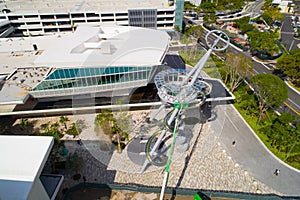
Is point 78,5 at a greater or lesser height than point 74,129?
greater

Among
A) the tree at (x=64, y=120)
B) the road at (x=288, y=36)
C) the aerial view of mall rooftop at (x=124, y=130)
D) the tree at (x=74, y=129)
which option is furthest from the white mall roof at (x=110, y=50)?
the road at (x=288, y=36)

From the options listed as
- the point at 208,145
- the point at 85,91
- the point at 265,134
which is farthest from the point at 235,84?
the point at 85,91

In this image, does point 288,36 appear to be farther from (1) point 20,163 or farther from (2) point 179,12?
(1) point 20,163

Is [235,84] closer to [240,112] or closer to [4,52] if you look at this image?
[240,112]

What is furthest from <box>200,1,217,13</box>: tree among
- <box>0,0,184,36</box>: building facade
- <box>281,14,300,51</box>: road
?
<box>281,14,300,51</box>: road

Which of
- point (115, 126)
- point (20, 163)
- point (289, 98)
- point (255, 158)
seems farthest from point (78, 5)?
point (255, 158)

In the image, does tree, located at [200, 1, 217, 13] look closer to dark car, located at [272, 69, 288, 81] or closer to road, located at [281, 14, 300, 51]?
road, located at [281, 14, 300, 51]

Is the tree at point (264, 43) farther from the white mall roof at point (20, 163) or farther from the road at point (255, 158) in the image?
the white mall roof at point (20, 163)
